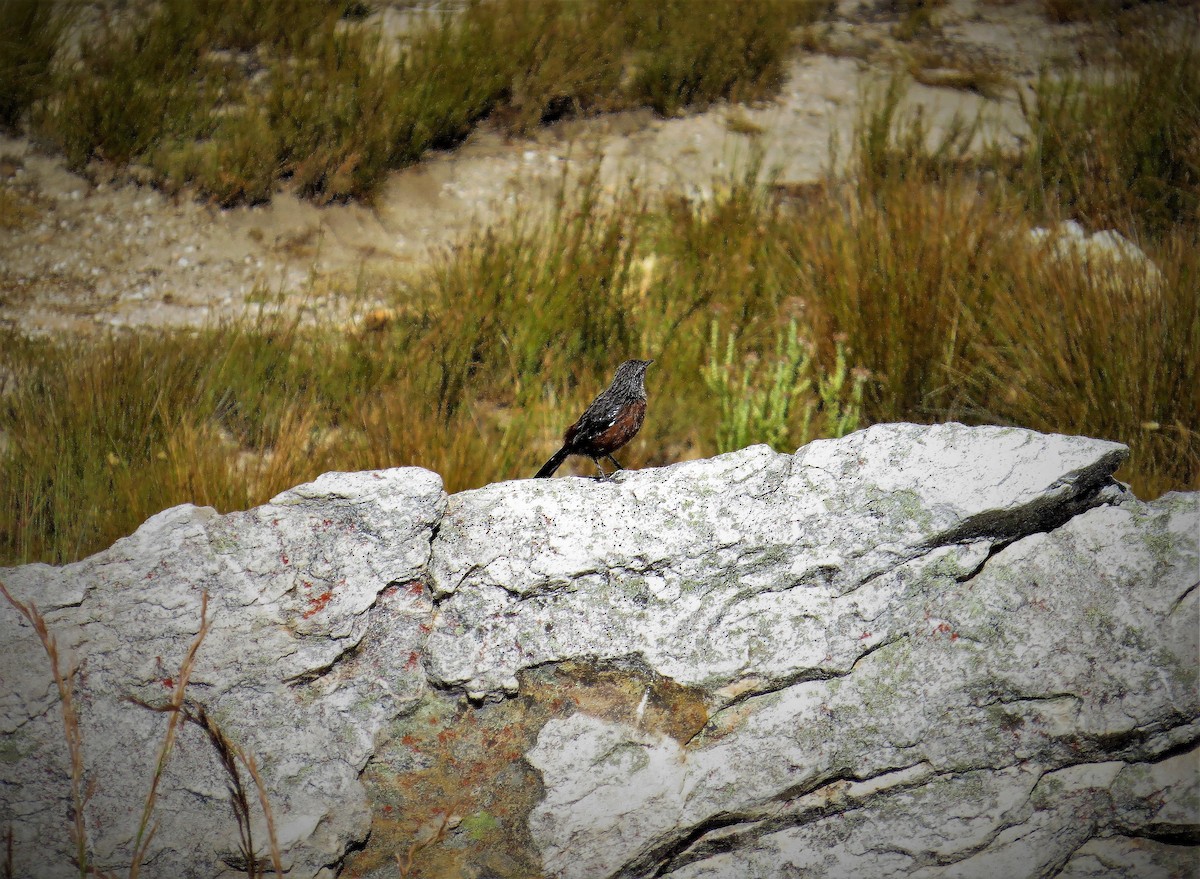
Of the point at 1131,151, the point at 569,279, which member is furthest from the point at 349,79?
the point at 1131,151

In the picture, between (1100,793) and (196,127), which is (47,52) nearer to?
(196,127)

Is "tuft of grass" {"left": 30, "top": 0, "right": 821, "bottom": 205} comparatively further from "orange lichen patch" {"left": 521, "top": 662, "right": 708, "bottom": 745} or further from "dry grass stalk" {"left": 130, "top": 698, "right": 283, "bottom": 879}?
"orange lichen patch" {"left": 521, "top": 662, "right": 708, "bottom": 745}

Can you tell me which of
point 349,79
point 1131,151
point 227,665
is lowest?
point 227,665

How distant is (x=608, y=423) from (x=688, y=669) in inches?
33.5

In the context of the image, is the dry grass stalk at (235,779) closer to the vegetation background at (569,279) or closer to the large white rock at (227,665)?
the large white rock at (227,665)

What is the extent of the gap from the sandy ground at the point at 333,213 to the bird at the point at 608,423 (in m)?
1.62

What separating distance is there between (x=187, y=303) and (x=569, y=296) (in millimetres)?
2079

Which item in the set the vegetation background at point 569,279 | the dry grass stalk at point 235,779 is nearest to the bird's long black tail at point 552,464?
the vegetation background at point 569,279

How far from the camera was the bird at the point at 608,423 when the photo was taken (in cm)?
283

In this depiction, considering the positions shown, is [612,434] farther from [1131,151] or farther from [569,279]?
[1131,151]

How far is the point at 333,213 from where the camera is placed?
570cm

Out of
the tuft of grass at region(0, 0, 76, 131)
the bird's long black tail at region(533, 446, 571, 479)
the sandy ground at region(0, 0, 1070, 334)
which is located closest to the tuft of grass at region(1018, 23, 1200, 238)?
the sandy ground at region(0, 0, 1070, 334)

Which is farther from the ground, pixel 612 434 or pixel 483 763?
pixel 612 434

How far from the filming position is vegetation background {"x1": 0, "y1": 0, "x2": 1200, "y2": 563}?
11.0 ft
